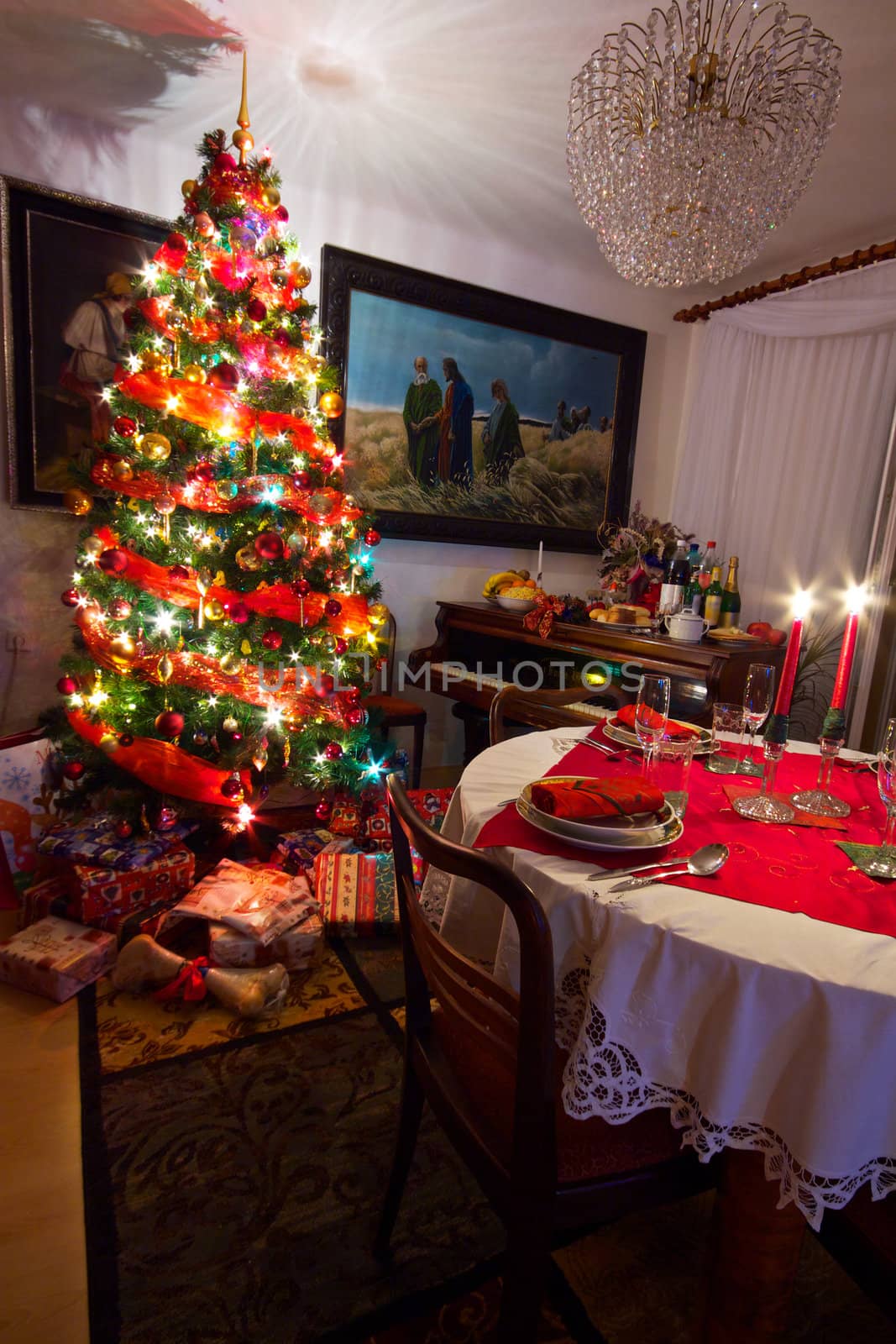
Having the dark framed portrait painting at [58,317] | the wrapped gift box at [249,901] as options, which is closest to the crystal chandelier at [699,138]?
the dark framed portrait painting at [58,317]

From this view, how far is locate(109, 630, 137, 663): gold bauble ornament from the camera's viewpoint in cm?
226

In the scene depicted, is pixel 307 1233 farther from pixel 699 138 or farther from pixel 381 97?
pixel 381 97

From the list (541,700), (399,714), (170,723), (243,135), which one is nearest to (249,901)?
(170,723)

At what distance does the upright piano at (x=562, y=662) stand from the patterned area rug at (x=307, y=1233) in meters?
1.21

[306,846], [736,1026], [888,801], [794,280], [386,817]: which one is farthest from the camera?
[794,280]

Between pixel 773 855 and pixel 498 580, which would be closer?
pixel 773 855

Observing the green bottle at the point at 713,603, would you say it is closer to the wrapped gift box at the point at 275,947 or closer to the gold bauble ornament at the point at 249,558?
the gold bauble ornament at the point at 249,558

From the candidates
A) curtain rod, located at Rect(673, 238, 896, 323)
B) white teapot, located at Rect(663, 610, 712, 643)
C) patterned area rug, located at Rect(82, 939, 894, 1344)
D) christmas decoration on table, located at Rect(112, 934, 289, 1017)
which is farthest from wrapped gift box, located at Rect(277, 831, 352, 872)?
curtain rod, located at Rect(673, 238, 896, 323)

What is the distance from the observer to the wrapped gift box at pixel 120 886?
2123 millimetres

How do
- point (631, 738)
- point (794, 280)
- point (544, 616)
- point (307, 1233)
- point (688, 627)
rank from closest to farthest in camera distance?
1. point (307, 1233)
2. point (631, 738)
3. point (688, 627)
4. point (544, 616)
5. point (794, 280)

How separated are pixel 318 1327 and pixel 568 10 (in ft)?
10.7

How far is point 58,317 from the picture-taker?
2820 millimetres

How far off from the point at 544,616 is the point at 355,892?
1513 millimetres

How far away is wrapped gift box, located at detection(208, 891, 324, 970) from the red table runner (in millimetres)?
1184
